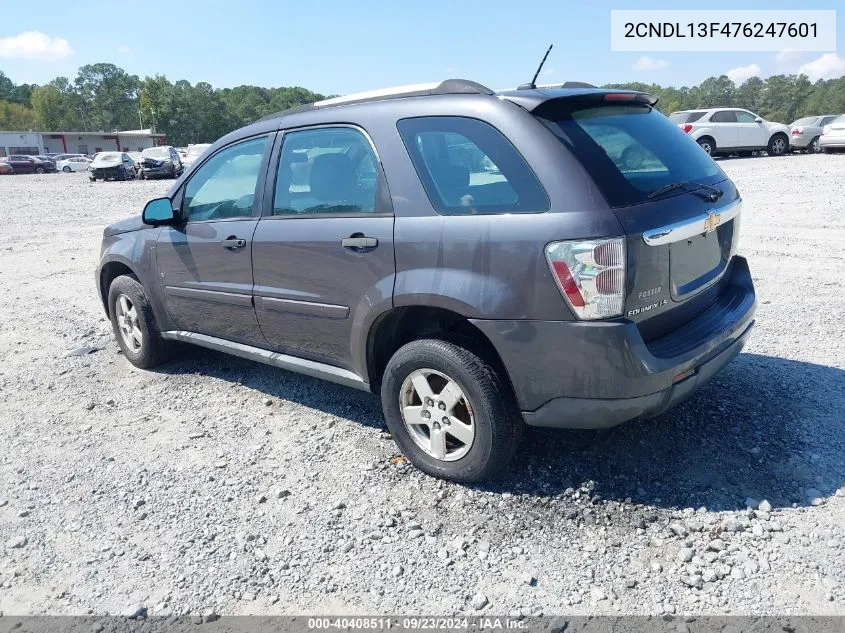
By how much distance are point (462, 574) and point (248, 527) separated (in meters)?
1.09

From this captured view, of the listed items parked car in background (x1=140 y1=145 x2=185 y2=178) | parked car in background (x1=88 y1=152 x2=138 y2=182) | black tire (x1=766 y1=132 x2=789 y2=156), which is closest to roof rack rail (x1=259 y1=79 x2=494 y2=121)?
black tire (x1=766 y1=132 x2=789 y2=156)

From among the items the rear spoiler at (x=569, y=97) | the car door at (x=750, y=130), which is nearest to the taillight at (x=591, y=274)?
the rear spoiler at (x=569, y=97)

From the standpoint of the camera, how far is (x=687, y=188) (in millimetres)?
3217

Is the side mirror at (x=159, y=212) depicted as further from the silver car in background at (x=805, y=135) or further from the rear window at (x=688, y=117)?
the silver car in background at (x=805, y=135)

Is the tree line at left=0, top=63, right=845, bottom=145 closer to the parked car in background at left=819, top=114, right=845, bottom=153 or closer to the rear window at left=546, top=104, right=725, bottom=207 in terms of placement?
the parked car in background at left=819, top=114, right=845, bottom=153

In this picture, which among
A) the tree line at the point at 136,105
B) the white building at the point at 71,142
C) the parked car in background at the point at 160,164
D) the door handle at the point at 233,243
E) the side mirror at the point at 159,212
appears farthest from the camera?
the tree line at the point at 136,105

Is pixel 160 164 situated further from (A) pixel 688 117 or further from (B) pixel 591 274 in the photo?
(B) pixel 591 274

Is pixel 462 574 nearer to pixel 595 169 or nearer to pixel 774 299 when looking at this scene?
pixel 595 169

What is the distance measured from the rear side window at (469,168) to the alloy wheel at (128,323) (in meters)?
3.05

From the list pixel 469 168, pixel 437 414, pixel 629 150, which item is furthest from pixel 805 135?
pixel 437 414

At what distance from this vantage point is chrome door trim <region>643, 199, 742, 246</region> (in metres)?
2.84

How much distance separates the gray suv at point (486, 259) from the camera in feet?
9.23

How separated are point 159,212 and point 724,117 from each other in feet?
75.4

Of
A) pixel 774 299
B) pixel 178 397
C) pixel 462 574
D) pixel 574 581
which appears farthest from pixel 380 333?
pixel 774 299
